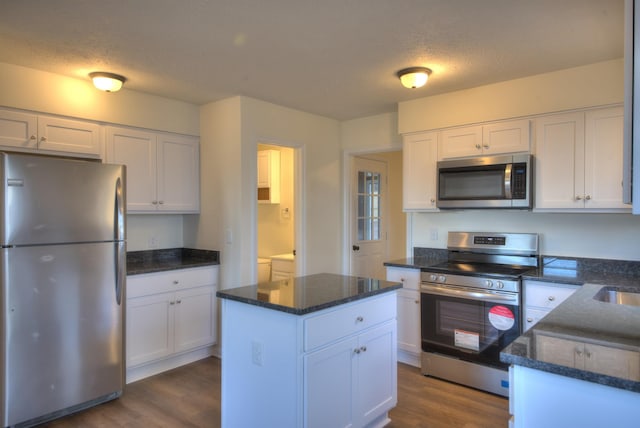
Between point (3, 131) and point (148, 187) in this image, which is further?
point (148, 187)

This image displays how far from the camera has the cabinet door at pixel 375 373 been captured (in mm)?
2367

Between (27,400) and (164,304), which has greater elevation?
(164,304)

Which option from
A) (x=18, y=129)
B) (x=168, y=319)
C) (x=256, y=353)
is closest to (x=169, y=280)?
(x=168, y=319)

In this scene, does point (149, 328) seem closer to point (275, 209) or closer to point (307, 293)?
point (307, 293)

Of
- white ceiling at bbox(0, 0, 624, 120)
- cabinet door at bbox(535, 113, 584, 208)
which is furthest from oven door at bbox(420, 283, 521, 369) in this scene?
white ceiling at bbox(0, 0, 624, 120)

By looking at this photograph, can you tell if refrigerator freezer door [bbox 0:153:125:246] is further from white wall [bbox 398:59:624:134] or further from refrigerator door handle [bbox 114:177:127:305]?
white wall [bbox 398:59:624:134]

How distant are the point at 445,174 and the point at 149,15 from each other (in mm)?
2503

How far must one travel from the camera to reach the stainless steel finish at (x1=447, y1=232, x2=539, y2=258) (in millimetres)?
3379

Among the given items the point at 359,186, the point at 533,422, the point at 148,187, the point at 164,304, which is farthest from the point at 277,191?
the point at 533,422

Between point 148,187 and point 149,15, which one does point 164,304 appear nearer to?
point 148,187

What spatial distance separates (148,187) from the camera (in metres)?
3.70

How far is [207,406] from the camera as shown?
9.62ft

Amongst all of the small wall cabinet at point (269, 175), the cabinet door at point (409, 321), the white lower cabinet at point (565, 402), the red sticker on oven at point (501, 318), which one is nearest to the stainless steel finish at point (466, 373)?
the cabinet door at point (409, 321)

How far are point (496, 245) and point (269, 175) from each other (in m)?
2.80
